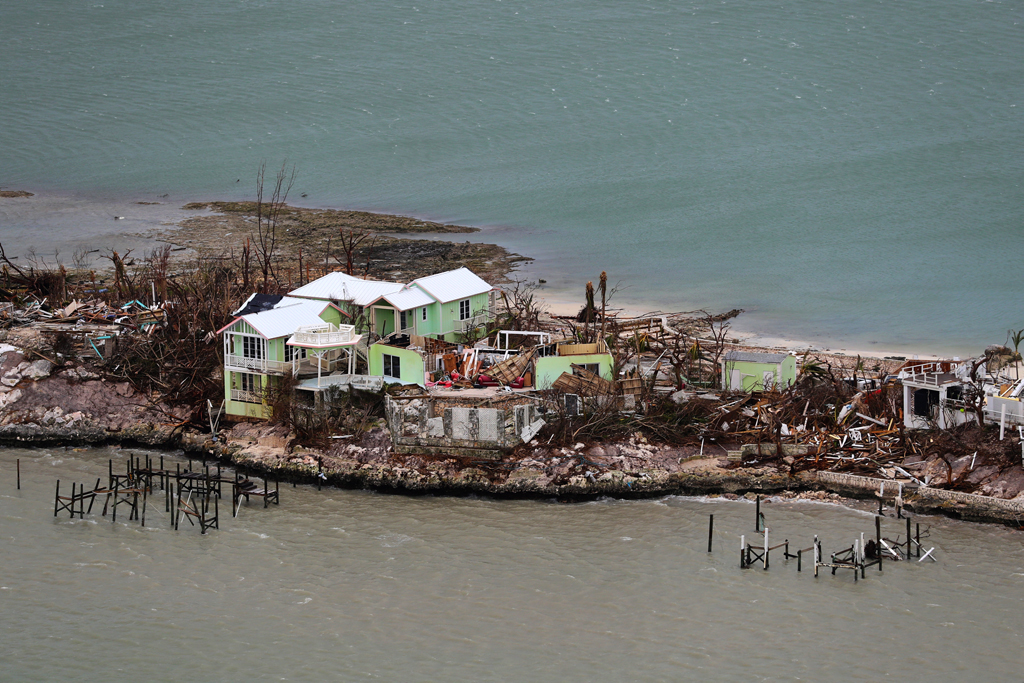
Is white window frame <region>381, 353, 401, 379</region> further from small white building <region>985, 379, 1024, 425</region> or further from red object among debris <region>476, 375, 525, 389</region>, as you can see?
small white building <region>985, 379, 1024, 425</region>

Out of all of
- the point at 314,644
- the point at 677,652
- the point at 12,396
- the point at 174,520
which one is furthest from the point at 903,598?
the point at 12,396

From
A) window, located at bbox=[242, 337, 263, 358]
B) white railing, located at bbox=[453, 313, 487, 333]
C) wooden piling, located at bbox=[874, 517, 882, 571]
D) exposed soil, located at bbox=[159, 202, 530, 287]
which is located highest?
exposed soil, located at bbox=[159, 202, 530, 287]

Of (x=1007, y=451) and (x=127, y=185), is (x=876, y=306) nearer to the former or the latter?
(x=1007, y=451)

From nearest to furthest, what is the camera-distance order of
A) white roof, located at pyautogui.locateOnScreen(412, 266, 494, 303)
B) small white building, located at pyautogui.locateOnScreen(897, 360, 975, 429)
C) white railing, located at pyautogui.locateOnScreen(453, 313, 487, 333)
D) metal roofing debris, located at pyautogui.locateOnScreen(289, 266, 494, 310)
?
small white building, located at pyautogui.locateOnScreen(897, 360, 975, 429) → metal roofing debris, located at pyautogui.locateOnScreen(289, 266, 494, 310) → white roof, located at pyautogui.locateOnScreen(412, 266, 494, 303) → white railing, located at pyautogui.locateOnScreen(453, 313, 487, 333)

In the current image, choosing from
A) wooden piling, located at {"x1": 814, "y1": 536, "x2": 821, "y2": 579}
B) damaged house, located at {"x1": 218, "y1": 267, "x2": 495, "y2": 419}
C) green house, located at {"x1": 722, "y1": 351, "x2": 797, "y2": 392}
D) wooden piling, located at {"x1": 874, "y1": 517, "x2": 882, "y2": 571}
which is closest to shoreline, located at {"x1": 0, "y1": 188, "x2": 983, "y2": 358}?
green house, located at {"x1": 722, "y1": 351, "x2": 797, "y2": 392}

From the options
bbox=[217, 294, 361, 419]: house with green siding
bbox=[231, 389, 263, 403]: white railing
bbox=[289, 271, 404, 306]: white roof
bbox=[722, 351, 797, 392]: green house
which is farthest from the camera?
bbox=[289, 271, 404, 306]: white roof

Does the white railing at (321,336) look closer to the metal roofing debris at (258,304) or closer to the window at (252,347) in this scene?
the window at (252,347)

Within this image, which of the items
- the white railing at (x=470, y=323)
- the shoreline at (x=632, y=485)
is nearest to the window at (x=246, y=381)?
the shoreline at (x=632, y=485)

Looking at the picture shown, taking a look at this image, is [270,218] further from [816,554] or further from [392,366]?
[816,554]
